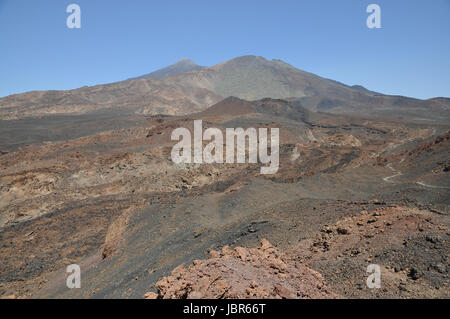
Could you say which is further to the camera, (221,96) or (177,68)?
(177,68)

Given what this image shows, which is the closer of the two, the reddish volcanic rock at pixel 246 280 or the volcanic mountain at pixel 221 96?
→ the reddish volcanic rock at pixel 246 280

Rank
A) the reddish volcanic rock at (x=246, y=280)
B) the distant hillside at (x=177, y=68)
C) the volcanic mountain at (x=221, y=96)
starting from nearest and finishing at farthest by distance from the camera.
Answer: the reddish volcanic rock at (x=246, y=280) < the volcanic mountain at (x=221, y=96) < the distant hillside at (x=177, y=68)

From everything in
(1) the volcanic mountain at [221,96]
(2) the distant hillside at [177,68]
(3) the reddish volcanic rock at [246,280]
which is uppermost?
(2) the distant hillside at [177,68]

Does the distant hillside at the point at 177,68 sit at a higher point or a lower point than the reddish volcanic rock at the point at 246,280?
higher

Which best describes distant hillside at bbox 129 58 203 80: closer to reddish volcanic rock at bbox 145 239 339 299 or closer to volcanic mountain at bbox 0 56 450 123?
volcanic mountain at bbox 0 56 450 123

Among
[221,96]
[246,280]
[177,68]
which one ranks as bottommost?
[246,280]

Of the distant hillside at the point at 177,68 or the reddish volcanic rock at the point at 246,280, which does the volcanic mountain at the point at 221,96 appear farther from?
the reddish volcanic rock at the point at 246,280

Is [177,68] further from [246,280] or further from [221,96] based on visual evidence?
[246,280]

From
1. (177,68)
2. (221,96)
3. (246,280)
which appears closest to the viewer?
(246,280)

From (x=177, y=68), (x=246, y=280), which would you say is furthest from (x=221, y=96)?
(x=246, y=280)

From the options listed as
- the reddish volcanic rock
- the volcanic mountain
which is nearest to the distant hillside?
the volcanic mountain

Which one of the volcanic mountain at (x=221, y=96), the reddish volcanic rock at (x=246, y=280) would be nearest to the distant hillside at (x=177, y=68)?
the volcanic mountain at (x=221, y=96)
